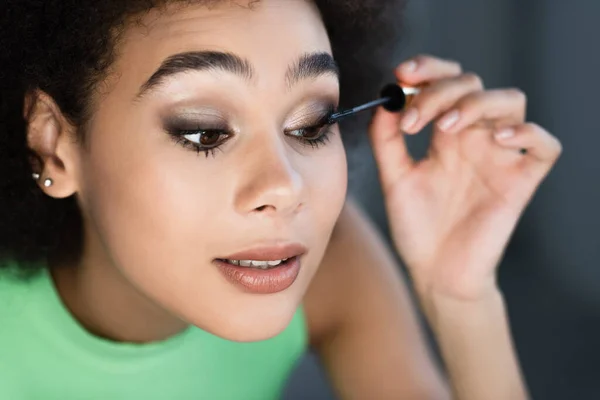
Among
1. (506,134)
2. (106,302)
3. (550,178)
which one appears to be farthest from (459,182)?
(550,178)

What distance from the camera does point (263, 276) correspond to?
90 centimetres

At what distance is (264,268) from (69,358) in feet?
1.03

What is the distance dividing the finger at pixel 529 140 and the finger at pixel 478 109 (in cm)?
3

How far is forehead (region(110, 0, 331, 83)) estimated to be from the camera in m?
0.84

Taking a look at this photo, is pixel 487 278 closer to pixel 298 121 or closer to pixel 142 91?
pixel 298 121

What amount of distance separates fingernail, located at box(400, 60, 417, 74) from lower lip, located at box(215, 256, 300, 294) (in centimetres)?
33

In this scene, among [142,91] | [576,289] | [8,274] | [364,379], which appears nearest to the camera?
[142,91]

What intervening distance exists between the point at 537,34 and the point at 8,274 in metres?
1.47

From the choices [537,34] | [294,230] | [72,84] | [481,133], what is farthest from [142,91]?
[537,34]

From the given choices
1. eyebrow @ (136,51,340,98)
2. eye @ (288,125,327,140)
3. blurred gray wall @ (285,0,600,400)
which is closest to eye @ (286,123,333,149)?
eye @ (288,125,327,140)

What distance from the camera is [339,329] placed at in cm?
123

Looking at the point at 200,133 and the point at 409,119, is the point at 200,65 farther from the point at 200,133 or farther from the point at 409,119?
the point at 409,119

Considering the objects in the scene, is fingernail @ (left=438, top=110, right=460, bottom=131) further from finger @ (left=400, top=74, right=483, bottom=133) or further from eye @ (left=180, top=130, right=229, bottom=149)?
eye @ (left=180, top=130, right=229, bottom=149)

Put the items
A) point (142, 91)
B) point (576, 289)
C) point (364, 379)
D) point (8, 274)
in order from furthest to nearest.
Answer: point (576, 289) < point (364, 379) < point (8, 274) < point (142, 91)
